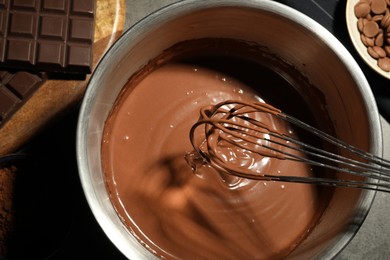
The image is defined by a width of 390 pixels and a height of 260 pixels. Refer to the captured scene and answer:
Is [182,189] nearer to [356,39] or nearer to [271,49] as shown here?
[271,49]

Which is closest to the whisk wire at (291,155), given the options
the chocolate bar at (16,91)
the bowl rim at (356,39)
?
the bowl rim at (356,39)

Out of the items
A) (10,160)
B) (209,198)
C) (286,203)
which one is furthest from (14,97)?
(286,203)

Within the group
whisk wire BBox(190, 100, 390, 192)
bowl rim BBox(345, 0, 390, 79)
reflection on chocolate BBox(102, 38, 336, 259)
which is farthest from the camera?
bowl rim BBox(345, 0, 390, 79)

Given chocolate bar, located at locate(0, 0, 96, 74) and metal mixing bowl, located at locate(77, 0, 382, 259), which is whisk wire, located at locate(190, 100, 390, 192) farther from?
chocolate bar, located at locate(0, 0, 96, 74)

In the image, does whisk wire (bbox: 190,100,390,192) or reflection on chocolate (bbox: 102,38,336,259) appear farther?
reflection on chocolate (bbox: 102,38,336,259)

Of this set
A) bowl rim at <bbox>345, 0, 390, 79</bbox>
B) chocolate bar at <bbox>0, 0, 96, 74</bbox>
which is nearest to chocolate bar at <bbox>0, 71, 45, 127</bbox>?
chocolate bar at <bbox>0, 0, 96, 74</bbox>

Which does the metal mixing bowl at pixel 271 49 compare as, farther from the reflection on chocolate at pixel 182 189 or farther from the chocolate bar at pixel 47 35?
the chocolate bar at pixel 47 35
